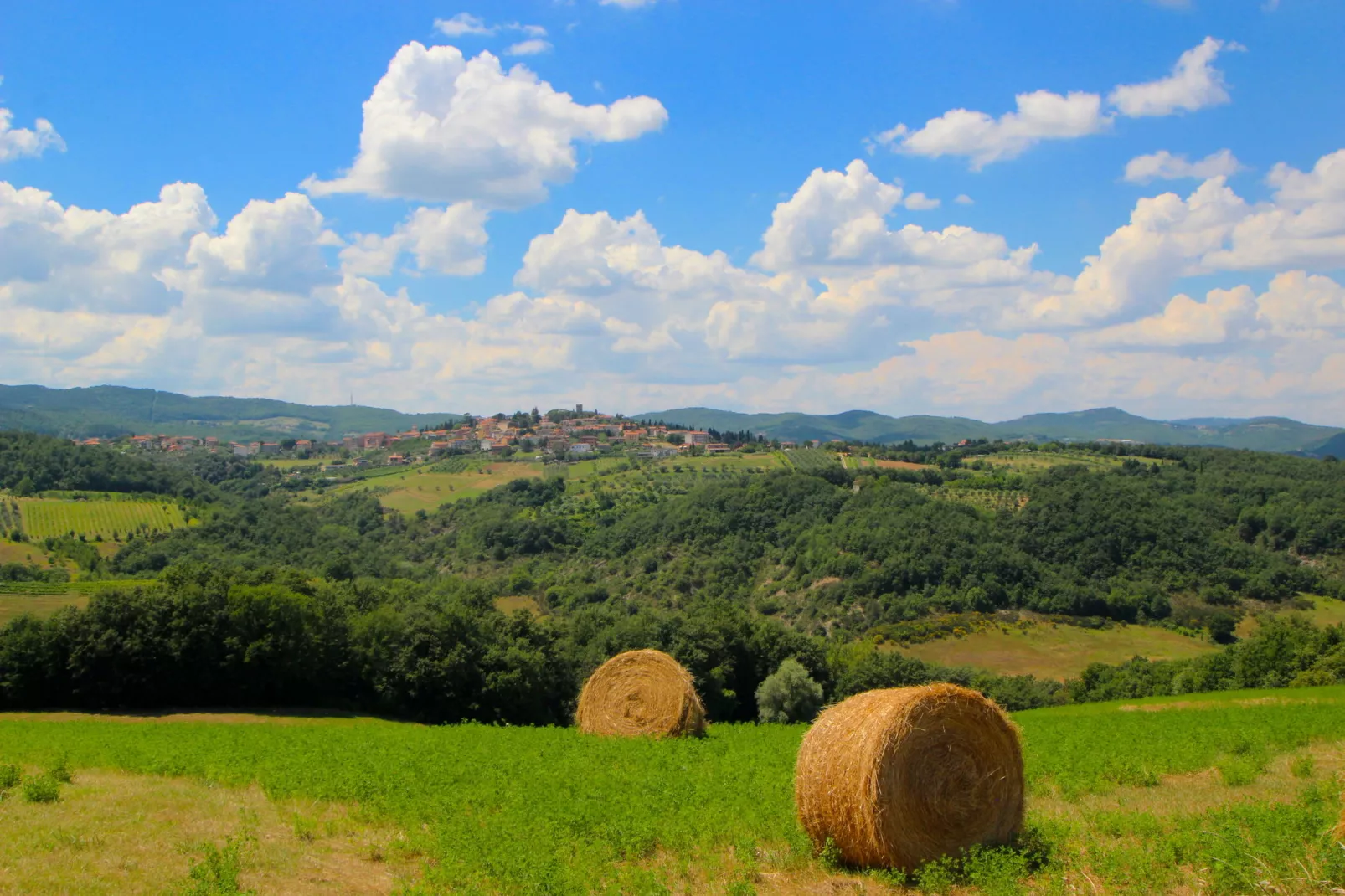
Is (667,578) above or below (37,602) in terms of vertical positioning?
A: below

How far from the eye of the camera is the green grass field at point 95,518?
103062 mm

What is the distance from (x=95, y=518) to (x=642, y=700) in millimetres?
114473

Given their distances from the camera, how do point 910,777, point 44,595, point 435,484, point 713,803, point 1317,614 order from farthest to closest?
point 435,484
point 1317,614
point 44,595
point 713,803
point 910,777

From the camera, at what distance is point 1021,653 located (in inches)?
3317

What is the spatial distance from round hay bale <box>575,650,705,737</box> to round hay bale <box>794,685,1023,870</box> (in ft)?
37.5

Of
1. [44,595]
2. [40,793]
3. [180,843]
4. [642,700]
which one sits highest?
[180,843]

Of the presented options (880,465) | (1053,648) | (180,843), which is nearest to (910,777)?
(180,843)

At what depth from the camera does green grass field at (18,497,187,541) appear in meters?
103

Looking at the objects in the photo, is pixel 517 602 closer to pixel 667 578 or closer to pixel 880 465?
pixel 667 578

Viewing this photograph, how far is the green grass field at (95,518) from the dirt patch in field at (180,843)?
109 m

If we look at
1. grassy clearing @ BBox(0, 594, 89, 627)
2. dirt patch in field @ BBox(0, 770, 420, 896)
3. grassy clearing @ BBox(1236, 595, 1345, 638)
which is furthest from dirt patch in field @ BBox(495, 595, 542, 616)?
dirt patch in field @ BBox(0, 770, 420, 896)

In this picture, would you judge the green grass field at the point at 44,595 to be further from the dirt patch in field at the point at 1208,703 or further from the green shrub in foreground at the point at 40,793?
the dirt patch in field at the point at 1208,703

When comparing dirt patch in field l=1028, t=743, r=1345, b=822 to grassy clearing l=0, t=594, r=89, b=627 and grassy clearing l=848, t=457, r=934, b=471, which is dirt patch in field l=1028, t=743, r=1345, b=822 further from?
grassy clearing l=848, t=457, r=934, b=471

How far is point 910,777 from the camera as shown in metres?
10.3
